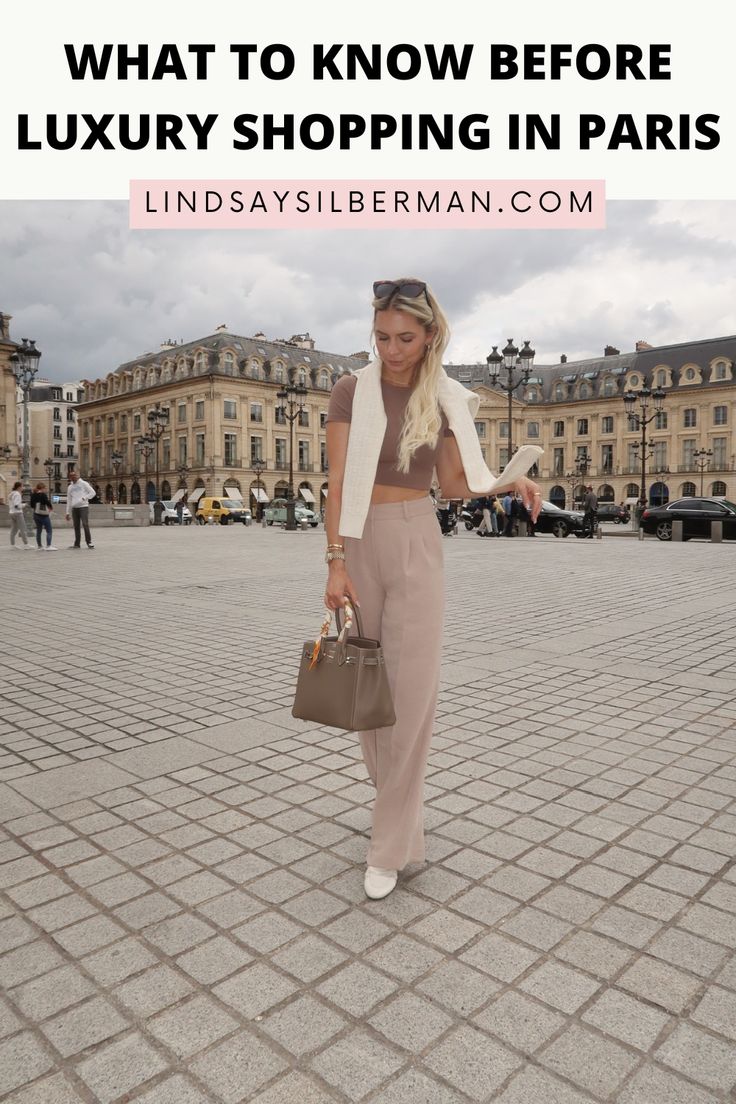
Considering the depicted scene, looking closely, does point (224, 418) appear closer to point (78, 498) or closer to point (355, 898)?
point (78, 498)

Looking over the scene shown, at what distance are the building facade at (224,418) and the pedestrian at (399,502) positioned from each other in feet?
217

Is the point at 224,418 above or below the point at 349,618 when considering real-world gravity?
above

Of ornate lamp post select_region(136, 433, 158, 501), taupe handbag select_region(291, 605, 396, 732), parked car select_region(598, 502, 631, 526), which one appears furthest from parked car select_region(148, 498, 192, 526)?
taupe handbag select_region(291, 605, 396, 732)

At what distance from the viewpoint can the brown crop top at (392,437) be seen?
275cm

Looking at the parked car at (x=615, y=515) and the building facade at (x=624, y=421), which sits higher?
the building facade at (x=624, y=421)

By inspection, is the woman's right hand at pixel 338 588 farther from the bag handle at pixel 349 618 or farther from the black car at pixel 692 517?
the black car at pixel 692 517

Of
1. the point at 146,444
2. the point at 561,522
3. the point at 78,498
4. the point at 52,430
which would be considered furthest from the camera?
the point at 52,430

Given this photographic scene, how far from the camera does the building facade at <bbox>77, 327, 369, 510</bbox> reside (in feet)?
234

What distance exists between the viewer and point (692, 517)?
76.7ft

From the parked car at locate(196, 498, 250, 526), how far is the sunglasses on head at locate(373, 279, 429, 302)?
45838 mm

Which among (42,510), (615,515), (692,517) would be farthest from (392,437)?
(615,515)

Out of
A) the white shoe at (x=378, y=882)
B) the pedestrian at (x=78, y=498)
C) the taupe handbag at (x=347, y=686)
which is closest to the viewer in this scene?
the taupe handbag at (x=347, y=686)

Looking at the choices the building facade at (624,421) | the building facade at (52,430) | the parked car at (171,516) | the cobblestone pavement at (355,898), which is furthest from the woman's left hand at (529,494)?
the building facade at (52,430)

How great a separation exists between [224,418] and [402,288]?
7067cm
